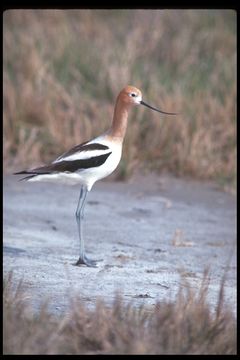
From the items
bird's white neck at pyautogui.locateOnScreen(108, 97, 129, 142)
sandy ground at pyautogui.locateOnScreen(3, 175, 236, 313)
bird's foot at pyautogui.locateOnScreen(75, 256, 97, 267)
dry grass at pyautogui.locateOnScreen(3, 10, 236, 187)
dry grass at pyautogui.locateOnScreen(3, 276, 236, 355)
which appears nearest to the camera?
dry grass at pyautogui.locateOnScreen(3, 276, 236, 355)

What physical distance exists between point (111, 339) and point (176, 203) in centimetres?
568

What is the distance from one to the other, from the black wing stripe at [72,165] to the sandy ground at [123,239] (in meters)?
0.65

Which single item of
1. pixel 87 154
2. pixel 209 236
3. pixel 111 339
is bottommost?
pixel 209 236

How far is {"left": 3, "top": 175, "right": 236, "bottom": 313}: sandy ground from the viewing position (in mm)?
6230

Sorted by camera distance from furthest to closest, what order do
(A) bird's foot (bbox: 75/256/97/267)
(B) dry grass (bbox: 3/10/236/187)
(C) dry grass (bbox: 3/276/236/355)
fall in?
1. (B) dry grass (bbox: 3/10/236/187)
2. (A) bird's foot (bbox: 75/256/97/267)
3. (C) dry grass (bbox: 3/276/236/355)

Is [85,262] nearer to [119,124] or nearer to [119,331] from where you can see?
[119,124]

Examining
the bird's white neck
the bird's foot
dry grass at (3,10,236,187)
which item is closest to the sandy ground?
the bird's foot

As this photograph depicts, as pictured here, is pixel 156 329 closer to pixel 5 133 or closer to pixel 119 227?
pixel 119 227

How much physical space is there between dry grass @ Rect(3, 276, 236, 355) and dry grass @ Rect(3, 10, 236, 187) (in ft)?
20.3

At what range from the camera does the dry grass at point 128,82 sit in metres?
11.3

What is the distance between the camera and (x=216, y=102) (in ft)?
40.0

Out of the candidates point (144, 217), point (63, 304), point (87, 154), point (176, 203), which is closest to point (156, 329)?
point (63, 304)

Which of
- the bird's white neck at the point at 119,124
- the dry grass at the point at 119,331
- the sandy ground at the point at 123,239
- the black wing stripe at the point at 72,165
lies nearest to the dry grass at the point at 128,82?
the sandy ground at the point at 123,239

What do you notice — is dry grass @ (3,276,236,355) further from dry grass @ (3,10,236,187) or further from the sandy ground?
dry grass @ (3,10,236,187)
